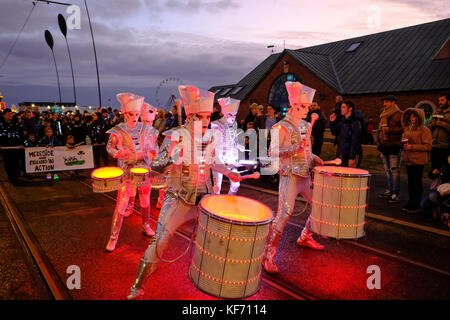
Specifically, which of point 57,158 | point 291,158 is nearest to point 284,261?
point 291,158

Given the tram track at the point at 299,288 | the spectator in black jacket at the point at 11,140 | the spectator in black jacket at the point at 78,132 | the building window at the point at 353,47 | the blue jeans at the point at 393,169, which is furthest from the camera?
the building window at the point at 353,47

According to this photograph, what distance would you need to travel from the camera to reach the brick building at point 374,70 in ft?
65.4

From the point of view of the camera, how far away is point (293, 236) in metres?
5.17

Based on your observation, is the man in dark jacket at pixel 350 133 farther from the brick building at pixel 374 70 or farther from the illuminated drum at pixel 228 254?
the brick building at pixel 374 70

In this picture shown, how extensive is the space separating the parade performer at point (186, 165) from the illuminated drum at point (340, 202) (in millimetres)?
1230

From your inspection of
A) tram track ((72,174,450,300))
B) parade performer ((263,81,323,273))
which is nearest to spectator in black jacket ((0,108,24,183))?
tram track ((72,174,450,300))

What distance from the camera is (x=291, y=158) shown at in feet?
13.4

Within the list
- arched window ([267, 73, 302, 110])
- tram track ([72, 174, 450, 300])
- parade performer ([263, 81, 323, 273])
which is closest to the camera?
tram track ([72, 174, 450, 300])

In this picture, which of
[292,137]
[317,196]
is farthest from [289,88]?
[317,196]

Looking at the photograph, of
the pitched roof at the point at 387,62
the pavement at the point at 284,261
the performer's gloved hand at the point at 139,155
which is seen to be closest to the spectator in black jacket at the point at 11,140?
the pavement at the point at 284,261

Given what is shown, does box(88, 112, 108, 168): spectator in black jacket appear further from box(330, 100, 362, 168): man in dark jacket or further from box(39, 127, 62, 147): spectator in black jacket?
box(330, 100, 362, 168): man in dark jacket

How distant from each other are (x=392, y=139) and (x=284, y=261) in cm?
457

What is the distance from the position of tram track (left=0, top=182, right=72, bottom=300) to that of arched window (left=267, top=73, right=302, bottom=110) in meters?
23.7

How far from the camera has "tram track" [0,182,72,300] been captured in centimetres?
344
